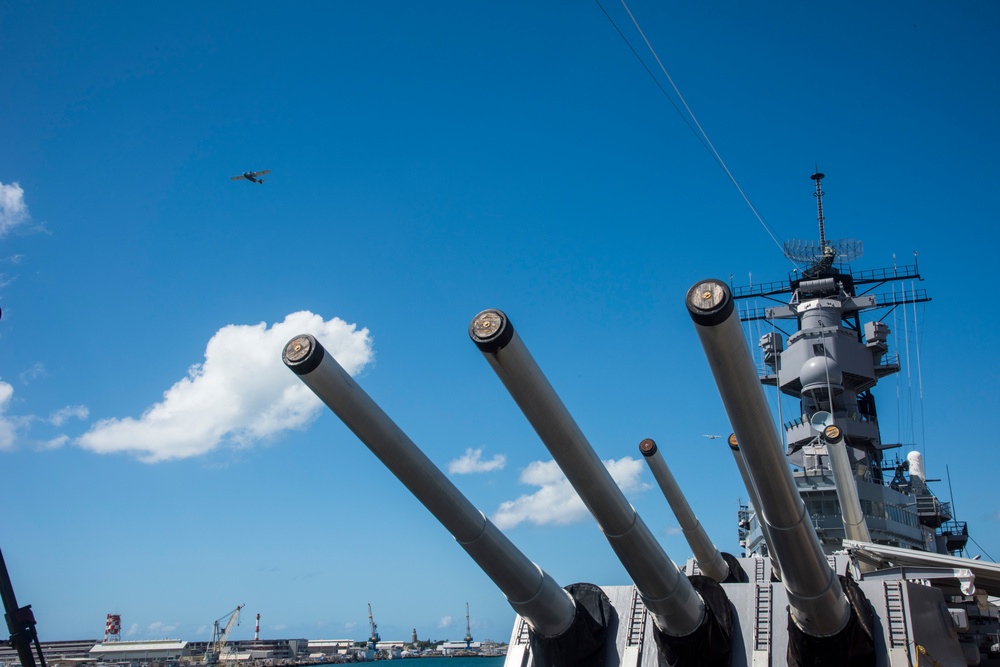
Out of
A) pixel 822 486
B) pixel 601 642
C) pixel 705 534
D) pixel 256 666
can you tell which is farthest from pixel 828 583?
pixel 256 666

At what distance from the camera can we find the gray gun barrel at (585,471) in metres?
6.57

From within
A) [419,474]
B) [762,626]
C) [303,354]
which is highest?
[303,354]

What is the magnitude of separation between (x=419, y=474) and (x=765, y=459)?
2.74 metres

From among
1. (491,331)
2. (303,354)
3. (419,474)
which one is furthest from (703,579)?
(303,354)

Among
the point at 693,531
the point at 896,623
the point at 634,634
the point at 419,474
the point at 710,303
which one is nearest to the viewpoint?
the point at 710,303

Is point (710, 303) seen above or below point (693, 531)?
below

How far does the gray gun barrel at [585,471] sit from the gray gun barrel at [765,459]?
106 centimetres

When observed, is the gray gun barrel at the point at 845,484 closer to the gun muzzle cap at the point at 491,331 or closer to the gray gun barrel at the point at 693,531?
the gray gun barrel at the point at 693,531

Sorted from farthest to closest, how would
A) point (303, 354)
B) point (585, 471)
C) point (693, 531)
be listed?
point (693, 531), point (585, 471), point (303, 354)

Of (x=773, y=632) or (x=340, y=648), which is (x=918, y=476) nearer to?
(x=773, y=632)

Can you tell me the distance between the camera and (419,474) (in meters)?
7.19

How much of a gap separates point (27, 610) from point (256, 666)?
97199 millimetres

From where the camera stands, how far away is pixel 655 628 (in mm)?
8727

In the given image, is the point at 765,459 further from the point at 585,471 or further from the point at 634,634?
the point at 634,634
